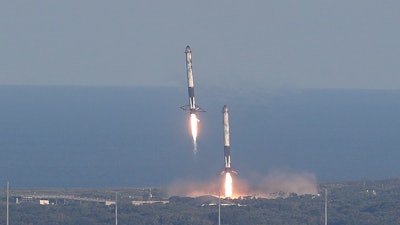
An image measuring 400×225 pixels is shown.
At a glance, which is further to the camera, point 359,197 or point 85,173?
point 85,173

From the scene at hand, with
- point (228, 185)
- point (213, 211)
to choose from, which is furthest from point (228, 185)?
point (213, 211)

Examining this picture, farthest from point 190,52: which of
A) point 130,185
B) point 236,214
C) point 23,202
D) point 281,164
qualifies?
point 281,164

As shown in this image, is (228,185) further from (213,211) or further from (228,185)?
(213,211)

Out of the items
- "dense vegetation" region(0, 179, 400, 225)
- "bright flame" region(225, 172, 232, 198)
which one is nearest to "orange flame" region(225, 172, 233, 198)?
"bright flame" region(225, 172, 232, 198)

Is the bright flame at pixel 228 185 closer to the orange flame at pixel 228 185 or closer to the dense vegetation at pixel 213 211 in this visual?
the orange flame at pixel 228 185

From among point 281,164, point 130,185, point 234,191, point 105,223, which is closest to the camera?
point 105,223

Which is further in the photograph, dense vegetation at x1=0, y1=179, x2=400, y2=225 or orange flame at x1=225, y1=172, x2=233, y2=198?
orange flame at x1=225, y1=172, x2=233, y2=198

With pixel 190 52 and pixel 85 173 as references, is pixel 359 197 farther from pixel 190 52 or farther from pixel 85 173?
Result: pixel 85 173

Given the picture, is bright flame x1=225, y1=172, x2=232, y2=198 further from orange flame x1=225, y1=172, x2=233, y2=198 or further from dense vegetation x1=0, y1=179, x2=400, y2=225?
dense vegetation x1=0, y1=179, x2=400, y2=225

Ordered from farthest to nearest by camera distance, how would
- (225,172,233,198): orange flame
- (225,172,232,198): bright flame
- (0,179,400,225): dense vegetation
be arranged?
(225,172,233,198): orange flame
(225,172,232,198): bright flame
(0,179,400,225): dense vegetation
